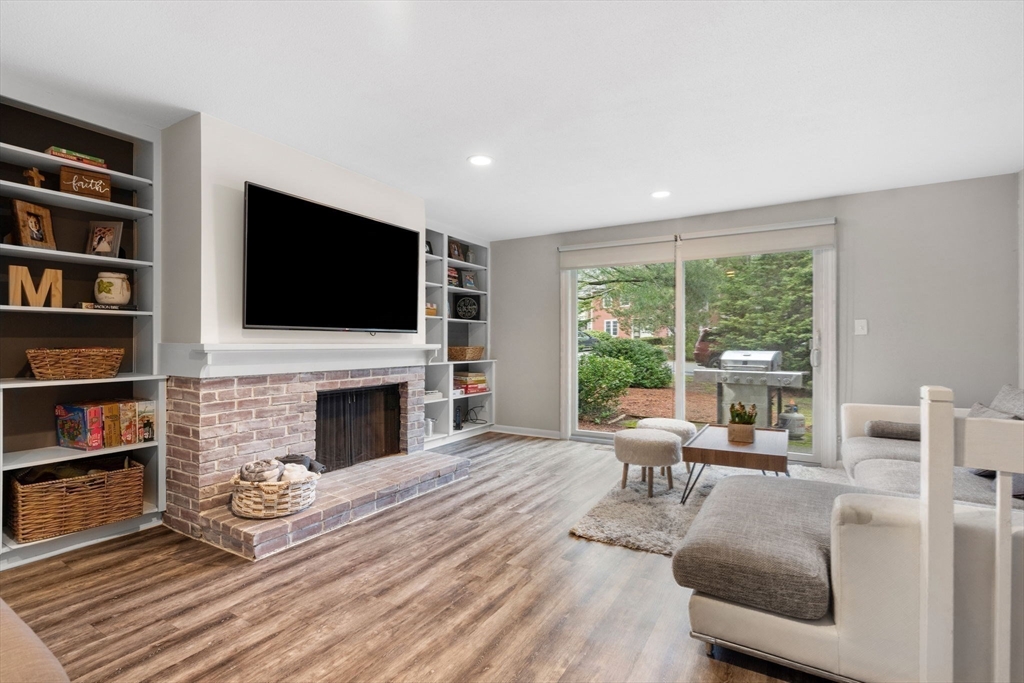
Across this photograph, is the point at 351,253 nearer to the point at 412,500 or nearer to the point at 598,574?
the point at 412,500

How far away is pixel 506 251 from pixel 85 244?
3935 millimetres

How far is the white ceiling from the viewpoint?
189cm

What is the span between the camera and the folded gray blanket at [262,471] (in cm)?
265

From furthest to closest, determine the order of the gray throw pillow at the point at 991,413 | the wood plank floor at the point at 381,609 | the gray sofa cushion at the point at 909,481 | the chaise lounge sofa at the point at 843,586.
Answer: the gray throw pillow at the point at 991,413 → the gray sofa cushion at the point at 909,481 → the wood plank floor at the point at 381,609 → the chaise lounge sofa at the point at 843,586

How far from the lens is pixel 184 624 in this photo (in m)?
1.89

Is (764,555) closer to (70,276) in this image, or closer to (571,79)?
(571,79)

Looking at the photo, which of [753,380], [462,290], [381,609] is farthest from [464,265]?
[381,609]

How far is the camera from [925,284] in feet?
12.7

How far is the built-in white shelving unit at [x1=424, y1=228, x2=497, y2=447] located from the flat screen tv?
2.81 feet

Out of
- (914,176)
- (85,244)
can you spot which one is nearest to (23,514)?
(85,244)

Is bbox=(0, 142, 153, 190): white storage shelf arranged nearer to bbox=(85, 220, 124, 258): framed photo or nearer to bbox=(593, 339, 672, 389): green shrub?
bbox=(85, 220, 124, 258): framed photo

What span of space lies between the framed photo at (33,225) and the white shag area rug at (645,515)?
318cm

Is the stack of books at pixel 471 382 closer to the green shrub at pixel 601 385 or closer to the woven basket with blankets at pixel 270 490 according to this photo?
the green shrub at pixel 601 385

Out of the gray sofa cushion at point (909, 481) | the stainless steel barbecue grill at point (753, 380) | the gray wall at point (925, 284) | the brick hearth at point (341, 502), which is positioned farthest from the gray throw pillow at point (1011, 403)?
the brick hearth at point (341, 502)
